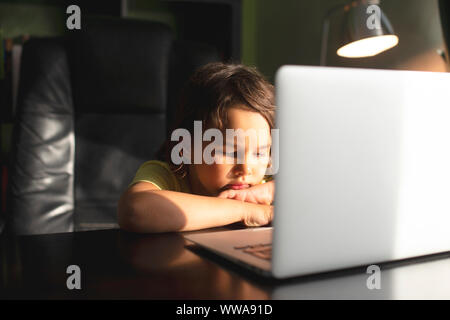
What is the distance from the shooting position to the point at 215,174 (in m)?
0.86

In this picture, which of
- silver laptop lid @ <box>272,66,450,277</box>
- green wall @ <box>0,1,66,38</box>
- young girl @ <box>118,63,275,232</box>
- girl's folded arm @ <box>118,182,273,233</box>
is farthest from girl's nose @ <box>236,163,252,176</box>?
green wall @ <box>0,1,66,38</box>

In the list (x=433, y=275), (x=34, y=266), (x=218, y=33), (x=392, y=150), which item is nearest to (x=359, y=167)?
(x=392, y=150)

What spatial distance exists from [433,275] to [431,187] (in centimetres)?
9

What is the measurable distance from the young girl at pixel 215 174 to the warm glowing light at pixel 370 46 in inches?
11.3

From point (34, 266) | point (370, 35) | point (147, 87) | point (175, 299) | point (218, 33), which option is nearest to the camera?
point (175, 299)

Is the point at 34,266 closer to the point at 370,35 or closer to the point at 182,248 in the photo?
the point at 182,248

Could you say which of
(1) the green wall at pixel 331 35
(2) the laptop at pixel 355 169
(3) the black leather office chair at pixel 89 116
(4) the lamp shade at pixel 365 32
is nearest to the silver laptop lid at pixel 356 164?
(2) the laptop at pixel 355 169

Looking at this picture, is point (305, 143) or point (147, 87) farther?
point (147, 87)

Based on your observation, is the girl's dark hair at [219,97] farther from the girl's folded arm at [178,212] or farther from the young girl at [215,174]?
the girl's folded arm at [178,212]

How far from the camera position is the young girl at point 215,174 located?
0.65m

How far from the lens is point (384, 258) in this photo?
17.7 inches

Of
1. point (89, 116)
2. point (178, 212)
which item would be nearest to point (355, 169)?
point (178, 212)

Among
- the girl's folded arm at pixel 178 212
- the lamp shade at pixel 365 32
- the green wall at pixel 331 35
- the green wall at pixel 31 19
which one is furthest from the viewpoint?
the green wall at pixel 31 19

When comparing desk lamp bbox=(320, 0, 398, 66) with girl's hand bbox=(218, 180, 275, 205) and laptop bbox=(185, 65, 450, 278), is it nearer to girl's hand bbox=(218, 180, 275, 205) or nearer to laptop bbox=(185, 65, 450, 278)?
girl's hand bbox=(218, 180, 275, 205)
